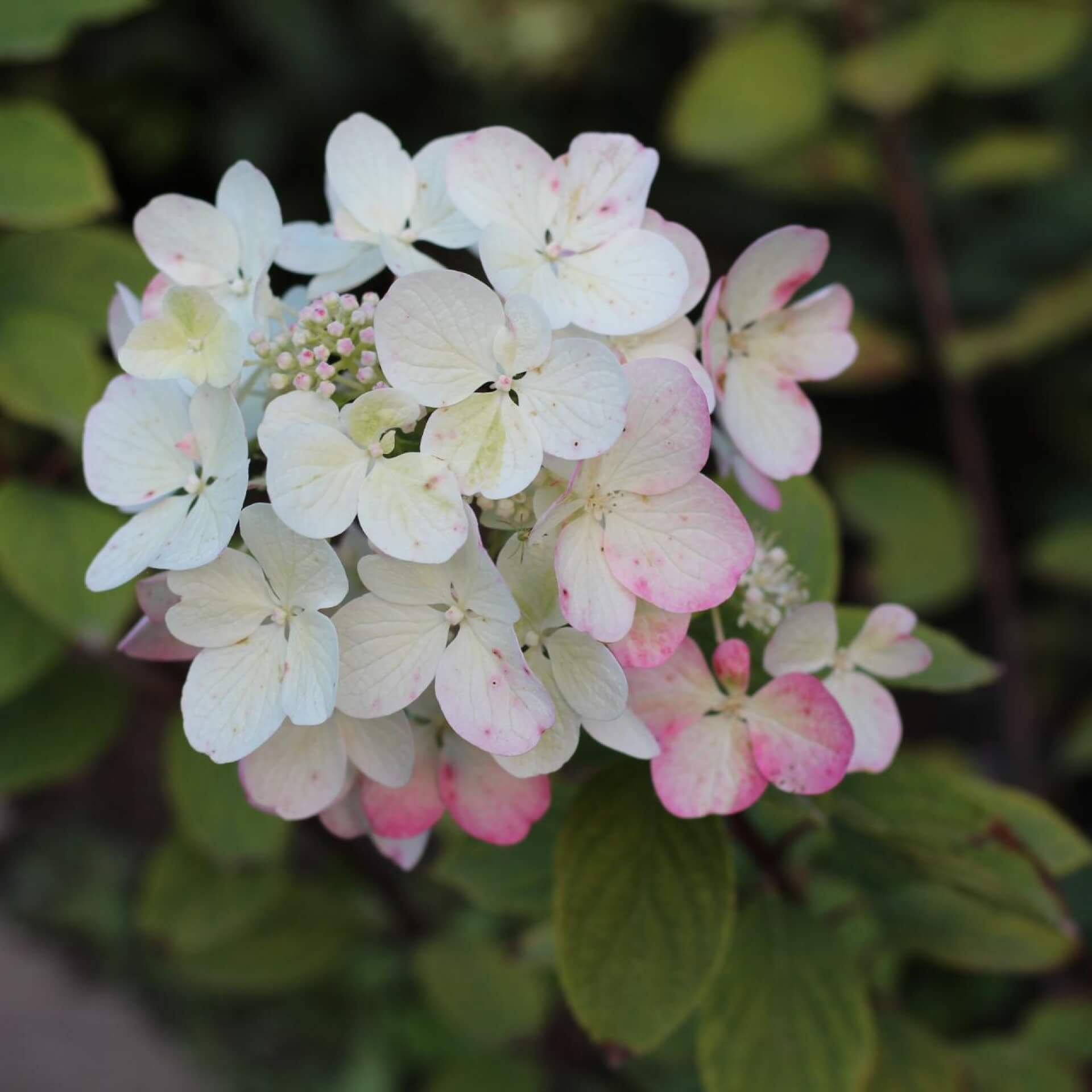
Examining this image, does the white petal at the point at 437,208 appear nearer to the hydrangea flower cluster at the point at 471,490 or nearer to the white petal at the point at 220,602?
the hydrangea flower cluster at the point at 471,490

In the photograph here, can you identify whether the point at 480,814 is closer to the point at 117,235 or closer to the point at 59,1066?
the point at 117,235

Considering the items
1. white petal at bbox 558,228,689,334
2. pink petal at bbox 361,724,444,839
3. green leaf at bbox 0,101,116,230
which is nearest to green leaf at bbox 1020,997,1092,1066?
pink petal at bbox 361,724,444,839

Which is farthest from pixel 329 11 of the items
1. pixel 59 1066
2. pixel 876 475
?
pixel 59 1066

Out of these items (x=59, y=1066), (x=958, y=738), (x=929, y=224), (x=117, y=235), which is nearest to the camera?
(x=117, y=235)

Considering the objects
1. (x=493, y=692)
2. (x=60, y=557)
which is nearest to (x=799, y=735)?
(x=493, y=692)

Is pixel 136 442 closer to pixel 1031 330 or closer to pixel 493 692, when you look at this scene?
pixel 493 692

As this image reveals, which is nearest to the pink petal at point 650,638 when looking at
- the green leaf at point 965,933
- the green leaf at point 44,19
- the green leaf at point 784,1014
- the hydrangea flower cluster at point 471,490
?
the hydrangea flower cluster at point 471,490
